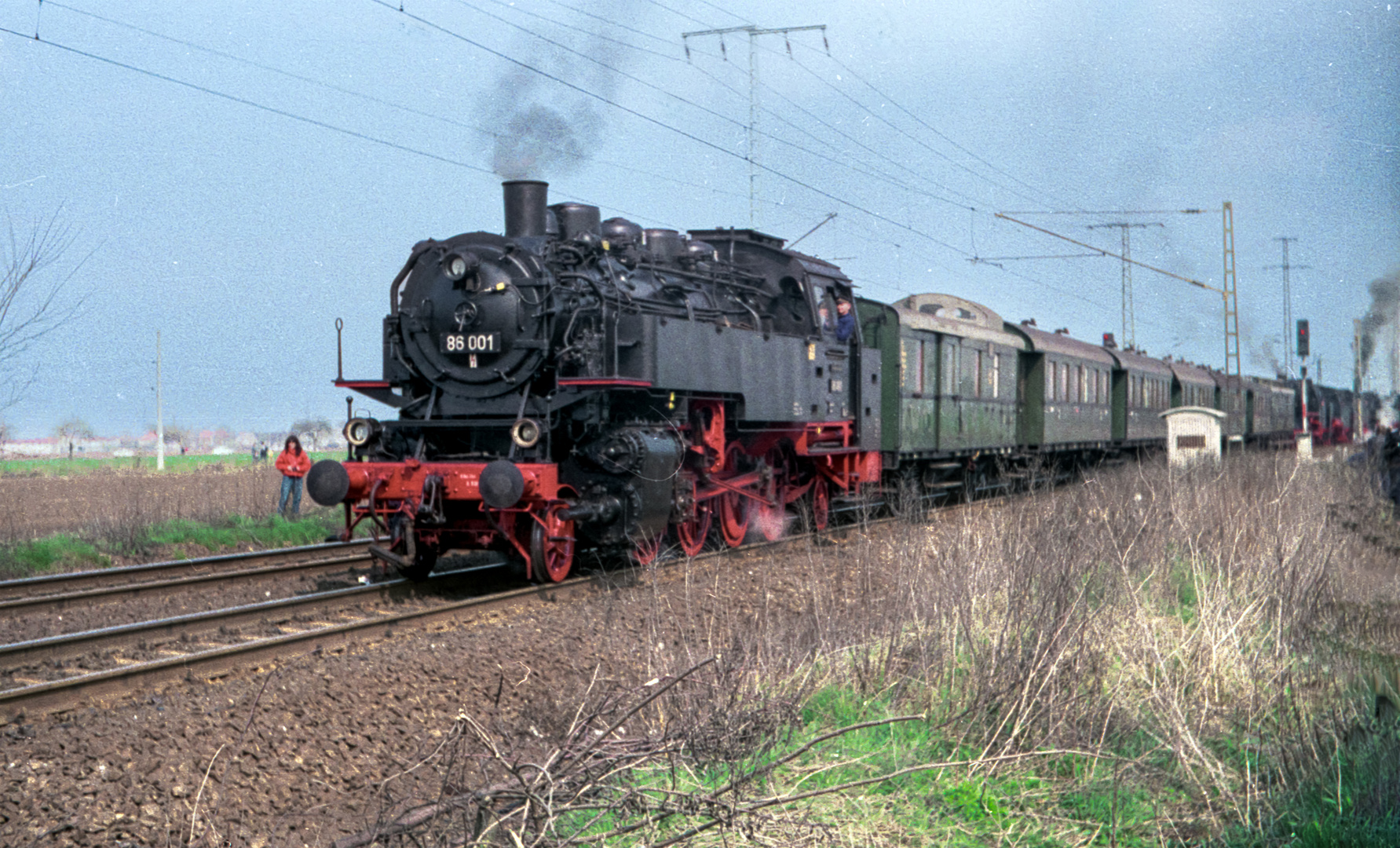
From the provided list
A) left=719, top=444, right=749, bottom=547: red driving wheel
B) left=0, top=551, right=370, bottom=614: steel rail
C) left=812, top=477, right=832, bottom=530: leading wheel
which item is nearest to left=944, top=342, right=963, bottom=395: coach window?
left=812, top=477, right=832, bottom=530: leading wheel

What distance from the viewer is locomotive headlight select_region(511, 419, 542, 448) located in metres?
9.24

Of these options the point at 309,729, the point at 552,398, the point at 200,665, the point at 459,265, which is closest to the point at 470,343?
the point at 459,265

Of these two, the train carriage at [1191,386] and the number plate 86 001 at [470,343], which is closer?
the number plate 86 001 at [470,343]

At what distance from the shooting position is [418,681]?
617cm

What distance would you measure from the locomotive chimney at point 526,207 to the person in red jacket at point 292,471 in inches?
248

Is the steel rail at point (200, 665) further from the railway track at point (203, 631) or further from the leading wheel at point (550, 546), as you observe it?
the leading wheel at point (550, 546)

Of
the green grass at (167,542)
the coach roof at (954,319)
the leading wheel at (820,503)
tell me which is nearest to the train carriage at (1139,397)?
the coach roof at (954,319)

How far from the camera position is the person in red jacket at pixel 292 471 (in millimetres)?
15398

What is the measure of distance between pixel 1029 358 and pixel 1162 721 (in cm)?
1728

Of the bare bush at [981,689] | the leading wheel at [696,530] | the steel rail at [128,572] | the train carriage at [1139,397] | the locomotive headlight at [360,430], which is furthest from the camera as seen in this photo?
the train carriage at [1139,397]

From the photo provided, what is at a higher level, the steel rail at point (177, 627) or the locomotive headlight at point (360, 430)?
the locomotive headlight at point (360, 430)

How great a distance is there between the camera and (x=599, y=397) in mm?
9758

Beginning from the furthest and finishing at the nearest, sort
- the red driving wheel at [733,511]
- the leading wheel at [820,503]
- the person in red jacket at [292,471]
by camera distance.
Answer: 1. the person in red jacket at [292,471]
2. the leading wheel at [820,503]
3. the red driving wheel at [733,511]

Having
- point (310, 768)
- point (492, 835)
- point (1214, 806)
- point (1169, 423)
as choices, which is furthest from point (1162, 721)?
point (1169, 423)
